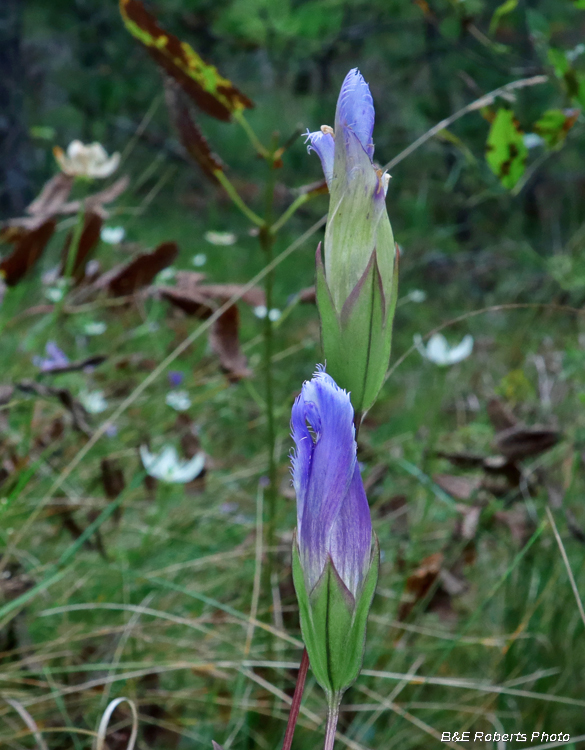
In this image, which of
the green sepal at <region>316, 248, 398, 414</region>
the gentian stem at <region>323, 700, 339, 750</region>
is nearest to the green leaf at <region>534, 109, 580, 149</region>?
the green sepal at <region>316, 248, 398, 414</region>

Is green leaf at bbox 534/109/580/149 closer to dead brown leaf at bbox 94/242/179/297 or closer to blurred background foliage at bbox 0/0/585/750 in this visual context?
blurred background foliage at bbox 0/0/585/750

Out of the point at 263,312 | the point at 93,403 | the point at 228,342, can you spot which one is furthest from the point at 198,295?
the point at 93,403

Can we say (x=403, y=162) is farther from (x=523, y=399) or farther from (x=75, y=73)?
(x=523, y=399)

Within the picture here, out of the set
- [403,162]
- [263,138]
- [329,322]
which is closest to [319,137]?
[329,322]

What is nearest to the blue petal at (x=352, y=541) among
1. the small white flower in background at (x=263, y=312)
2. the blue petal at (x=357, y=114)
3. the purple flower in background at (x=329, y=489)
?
the purple flower in background at (x=329, y=489)

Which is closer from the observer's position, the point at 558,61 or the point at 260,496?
the point at 558,61

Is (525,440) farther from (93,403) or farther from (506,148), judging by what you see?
(93,403)
